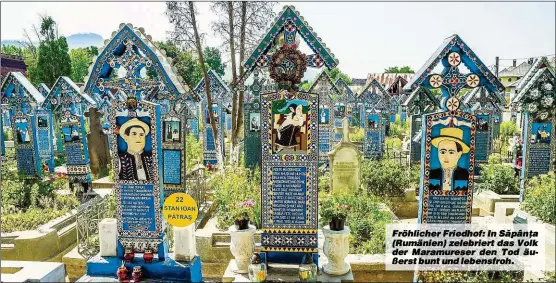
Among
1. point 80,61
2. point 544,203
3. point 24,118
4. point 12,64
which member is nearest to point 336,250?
point 544,203

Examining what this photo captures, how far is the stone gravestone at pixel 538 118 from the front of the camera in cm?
1067

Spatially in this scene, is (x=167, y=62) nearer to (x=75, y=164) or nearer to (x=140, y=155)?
(x=140, y=155)

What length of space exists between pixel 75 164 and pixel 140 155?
6.98 m

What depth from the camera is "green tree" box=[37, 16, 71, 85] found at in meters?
31.6

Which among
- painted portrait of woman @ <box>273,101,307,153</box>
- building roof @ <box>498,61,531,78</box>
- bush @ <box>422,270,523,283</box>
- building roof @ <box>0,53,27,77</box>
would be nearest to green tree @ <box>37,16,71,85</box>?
building roof @ <box>0,53,27,77</box>

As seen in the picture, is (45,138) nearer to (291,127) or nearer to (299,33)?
(291,127)

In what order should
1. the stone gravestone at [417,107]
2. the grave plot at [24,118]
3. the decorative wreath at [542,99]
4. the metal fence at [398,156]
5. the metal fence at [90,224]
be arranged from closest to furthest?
1. the metal fence at [90,224]
2. the decorative wreath at [542,99]
3. the grave plot at [24,118]
4. the stone gravestone at [417,107]
5. the metal fence at [398,156]

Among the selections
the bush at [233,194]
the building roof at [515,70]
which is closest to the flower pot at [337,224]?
the bush at [233,194]

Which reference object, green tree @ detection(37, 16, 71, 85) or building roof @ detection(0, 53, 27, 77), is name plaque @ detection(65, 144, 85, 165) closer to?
green tree @ detection(37, 16, 71, 85)

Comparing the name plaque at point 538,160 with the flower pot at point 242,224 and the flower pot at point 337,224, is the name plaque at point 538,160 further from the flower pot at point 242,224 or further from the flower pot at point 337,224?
the flower pot at point 242,224

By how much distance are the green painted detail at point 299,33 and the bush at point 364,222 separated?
3.29 m

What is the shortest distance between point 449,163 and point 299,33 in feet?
11.1

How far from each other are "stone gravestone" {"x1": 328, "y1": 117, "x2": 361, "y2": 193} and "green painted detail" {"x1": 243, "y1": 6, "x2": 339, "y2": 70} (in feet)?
14.9

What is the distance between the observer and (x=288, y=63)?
22.1ft
